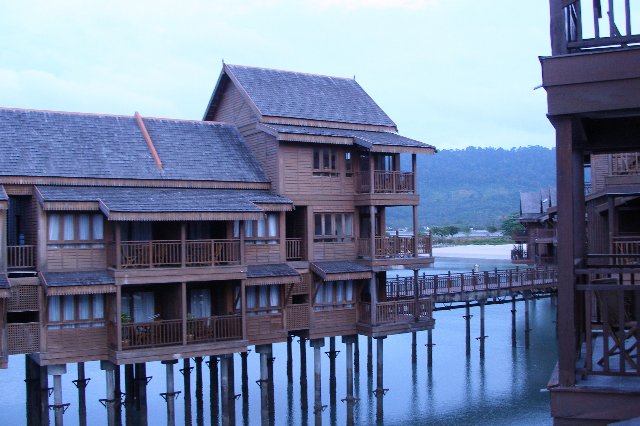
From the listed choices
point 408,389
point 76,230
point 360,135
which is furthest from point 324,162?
point 408,389

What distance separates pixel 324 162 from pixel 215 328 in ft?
25.9

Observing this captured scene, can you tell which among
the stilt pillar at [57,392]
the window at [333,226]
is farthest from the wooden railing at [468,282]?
the stilt pillar at [57,392]

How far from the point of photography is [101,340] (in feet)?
81.7

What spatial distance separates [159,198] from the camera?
25.7 m

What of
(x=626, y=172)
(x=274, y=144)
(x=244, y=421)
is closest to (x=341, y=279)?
(x=274, y=144)

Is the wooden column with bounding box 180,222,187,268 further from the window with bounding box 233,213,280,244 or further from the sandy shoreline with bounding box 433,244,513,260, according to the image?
the sandy shoreline with bounding box 433,244,513,260

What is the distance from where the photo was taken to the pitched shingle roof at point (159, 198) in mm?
24125

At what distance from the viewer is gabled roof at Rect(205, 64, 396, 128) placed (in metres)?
31.2

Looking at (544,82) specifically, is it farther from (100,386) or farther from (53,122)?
(100,386)

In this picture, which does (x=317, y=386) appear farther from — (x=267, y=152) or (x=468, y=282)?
(x=468, y=282)

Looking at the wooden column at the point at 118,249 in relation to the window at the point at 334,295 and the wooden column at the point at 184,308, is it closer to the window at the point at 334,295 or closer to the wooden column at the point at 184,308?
the wooden column at the point at 184,308

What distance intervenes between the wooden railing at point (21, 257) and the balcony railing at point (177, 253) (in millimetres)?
2728

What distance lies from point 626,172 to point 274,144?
1328cm

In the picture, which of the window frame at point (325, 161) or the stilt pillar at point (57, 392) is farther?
the window frame at point (325, 161)
